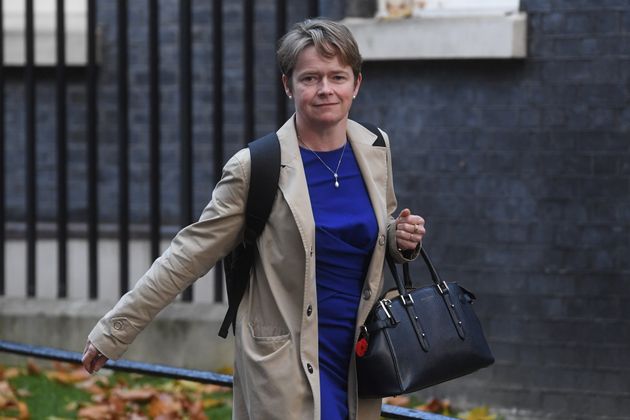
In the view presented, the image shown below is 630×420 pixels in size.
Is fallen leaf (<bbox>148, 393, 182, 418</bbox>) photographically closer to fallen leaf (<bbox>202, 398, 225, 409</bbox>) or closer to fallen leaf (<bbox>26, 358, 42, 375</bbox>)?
fallen leaf (<bbox>202, 398, 225, 409</bbox>)

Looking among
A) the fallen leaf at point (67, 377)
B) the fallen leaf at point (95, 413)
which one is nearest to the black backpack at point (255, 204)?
the fallen leaf at point (95, 413)

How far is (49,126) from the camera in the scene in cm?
1080

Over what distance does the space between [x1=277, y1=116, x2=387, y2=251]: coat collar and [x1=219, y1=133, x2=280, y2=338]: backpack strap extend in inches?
1.0

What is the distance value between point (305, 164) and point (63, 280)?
428cm

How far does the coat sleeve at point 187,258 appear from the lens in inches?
153

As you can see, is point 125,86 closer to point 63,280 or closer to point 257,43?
point 63,280

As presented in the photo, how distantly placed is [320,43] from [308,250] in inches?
21.9

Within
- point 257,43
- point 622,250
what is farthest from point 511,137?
point 257,43

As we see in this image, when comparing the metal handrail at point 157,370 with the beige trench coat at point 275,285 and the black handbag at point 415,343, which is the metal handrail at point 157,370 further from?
the black handbag at point 415,343

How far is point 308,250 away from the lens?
3.80 m

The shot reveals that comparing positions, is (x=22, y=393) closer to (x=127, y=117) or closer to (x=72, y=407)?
(x=72, y=407)

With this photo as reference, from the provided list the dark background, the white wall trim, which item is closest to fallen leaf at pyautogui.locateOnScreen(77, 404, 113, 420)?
the dark background

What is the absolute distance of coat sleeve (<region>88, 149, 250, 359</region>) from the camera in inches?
153

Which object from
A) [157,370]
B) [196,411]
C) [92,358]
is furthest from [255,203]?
[196,411]
